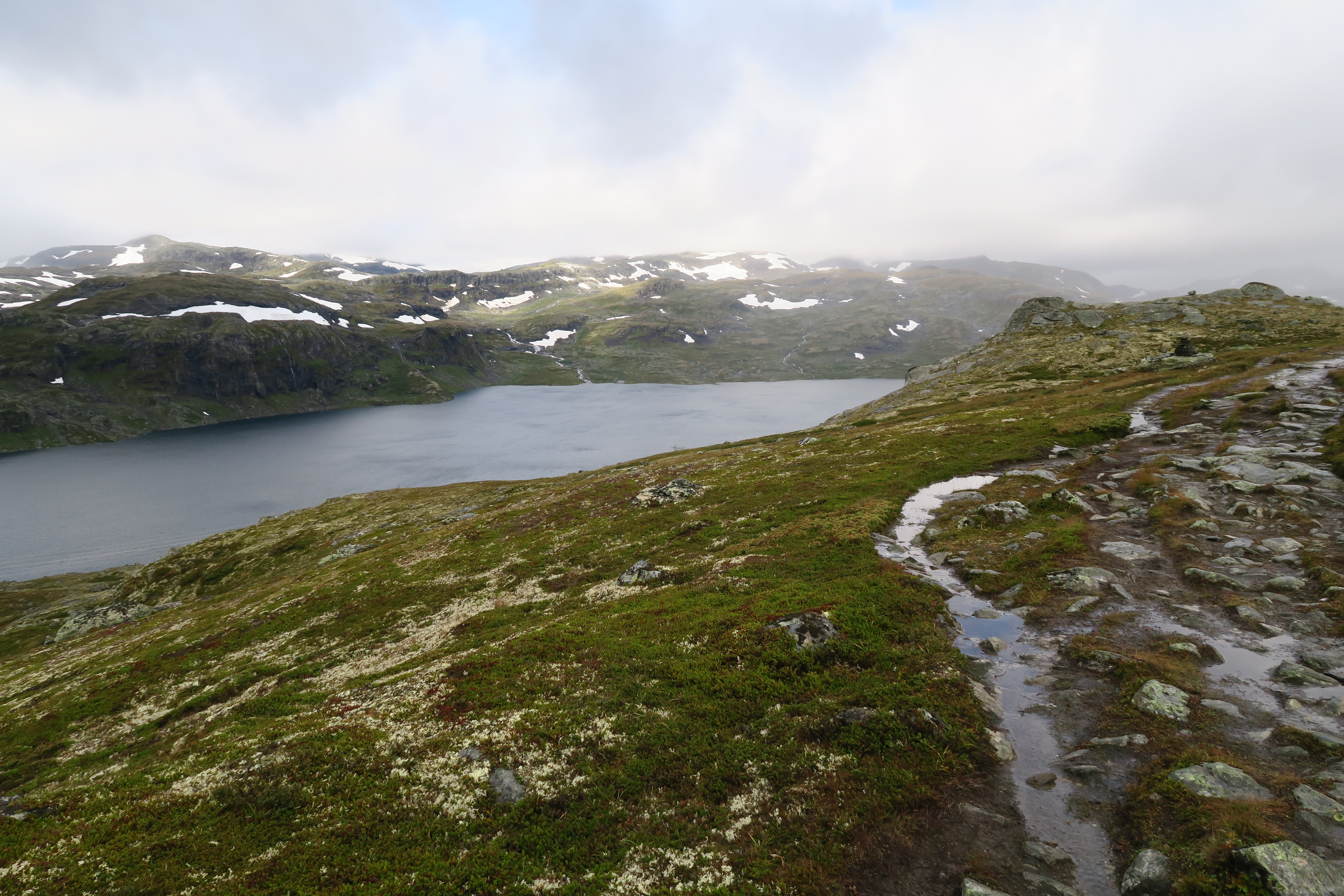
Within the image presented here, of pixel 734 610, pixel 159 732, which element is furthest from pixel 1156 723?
pixel 159 732

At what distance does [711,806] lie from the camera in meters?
14.1

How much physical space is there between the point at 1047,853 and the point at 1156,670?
8.84 m

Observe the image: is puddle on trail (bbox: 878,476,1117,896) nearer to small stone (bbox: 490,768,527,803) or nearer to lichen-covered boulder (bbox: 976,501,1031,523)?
lichen-covered boulder (bbox: 976,501,1031,523)

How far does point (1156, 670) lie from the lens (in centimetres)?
1639

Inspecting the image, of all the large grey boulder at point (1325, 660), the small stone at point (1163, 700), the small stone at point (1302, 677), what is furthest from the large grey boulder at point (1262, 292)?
the small stone at point (1163, 700)

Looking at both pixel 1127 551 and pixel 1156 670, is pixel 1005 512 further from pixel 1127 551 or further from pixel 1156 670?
pixel 1156 670

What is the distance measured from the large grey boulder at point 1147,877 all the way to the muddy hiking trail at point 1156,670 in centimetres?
3

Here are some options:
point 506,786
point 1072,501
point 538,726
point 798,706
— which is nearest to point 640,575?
Result: point 538,726

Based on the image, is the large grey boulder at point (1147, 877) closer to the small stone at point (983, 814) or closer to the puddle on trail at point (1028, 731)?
the puddle on trail at point (1028, 731)

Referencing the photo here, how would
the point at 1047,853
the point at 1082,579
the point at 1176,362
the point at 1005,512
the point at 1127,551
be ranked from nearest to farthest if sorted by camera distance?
1. the point at 1047,853
2. the point at 1082,579
3. the point at 1127,551
4. the point at 1005,512
5. the point at 1176,362

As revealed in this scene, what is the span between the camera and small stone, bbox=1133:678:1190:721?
14.6 metres

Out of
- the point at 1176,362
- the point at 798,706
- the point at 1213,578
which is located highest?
the point at 1176,362

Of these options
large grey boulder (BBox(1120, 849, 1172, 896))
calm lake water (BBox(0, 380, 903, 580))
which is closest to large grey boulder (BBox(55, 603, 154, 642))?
calm lake water (BBox(0, 380, 903, 580))

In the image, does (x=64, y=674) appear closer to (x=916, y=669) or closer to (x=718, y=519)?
(x=718, y=519)
